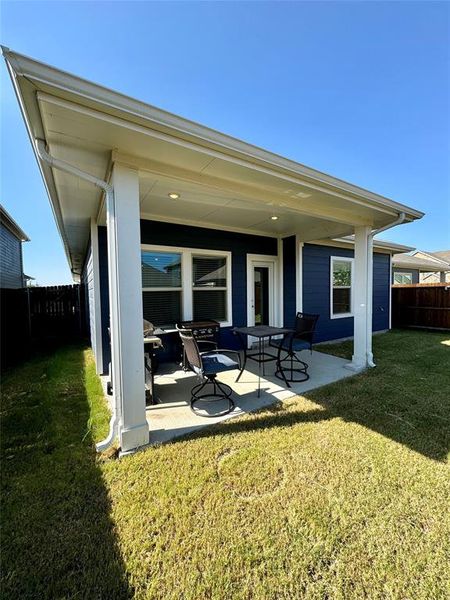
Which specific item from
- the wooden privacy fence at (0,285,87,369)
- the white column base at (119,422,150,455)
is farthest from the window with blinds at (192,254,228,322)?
the wooden privacy fence at (0,285,87,369)

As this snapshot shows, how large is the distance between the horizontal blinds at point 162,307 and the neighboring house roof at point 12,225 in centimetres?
677

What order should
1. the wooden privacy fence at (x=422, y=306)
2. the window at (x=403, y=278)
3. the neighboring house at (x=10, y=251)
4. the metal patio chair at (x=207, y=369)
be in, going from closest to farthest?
the metal patio chair at (x=207, y=369), the neighboring house at (x=10, y=251), the wooden privacy fence at (x=422, y=306), the window at (x=403, y=278)

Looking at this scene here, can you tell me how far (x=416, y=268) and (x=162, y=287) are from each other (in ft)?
47.9

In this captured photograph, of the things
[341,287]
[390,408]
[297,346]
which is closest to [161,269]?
[297,346]

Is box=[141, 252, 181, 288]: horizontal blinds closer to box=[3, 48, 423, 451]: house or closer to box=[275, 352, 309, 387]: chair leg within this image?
box=[3, 48, 423, 451]: house

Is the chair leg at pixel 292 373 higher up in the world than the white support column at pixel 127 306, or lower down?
lower down

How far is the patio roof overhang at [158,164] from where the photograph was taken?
5.95ft

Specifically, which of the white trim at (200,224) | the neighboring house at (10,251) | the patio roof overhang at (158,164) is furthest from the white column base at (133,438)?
the neighboring house at (10,251)

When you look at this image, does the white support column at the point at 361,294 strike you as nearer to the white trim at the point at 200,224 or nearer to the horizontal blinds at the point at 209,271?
the white trim at the point at 200,224

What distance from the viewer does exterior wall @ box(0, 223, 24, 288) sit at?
29.8ft

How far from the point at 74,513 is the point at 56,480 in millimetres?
442

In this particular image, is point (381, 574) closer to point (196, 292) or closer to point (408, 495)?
point (408, 495)

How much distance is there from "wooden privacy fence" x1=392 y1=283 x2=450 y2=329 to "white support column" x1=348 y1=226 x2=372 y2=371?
6.86 m

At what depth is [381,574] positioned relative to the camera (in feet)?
4.47
